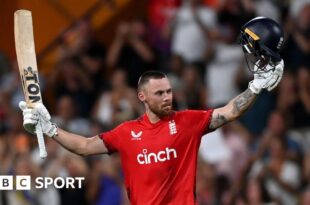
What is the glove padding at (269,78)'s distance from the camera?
10297 mm

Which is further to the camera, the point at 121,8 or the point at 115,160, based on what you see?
the point at 121,8

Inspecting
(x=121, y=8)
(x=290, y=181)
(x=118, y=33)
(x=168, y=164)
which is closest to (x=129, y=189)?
(x=168, y=164)

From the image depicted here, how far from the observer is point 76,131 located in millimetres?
16391

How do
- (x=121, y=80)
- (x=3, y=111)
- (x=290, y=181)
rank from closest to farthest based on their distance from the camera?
1. (x=290, y=181)
2. (x=121, y=80)
3. (x=3, y=111)

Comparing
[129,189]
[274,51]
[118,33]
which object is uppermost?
[118,33]

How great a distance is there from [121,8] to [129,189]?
7.89 metres

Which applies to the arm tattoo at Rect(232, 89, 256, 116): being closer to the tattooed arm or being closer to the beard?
the tattooed arm

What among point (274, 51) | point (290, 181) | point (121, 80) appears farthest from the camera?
point (121, 80)

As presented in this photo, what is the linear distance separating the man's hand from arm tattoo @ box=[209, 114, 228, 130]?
1419 mm

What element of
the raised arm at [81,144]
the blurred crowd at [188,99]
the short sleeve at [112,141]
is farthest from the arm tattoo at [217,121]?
the blurred crowd at [188,99]

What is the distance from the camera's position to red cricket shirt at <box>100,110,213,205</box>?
10469 millimetres

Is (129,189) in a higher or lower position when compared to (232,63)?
lower

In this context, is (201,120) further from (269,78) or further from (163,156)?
(269,78)

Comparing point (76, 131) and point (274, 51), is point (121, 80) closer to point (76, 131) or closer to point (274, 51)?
point (76, 131)
